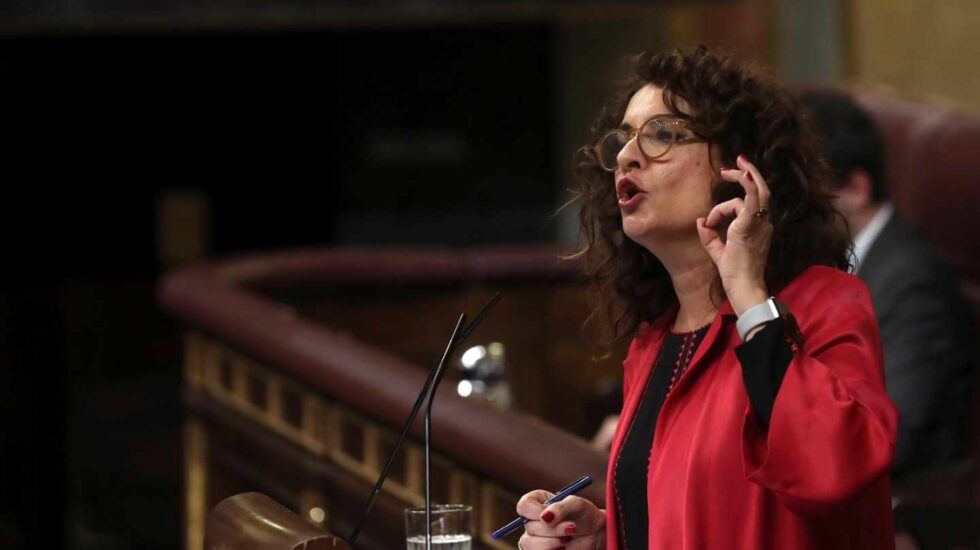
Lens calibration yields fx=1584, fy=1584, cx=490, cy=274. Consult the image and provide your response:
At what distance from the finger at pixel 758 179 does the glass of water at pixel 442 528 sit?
0.57 metres

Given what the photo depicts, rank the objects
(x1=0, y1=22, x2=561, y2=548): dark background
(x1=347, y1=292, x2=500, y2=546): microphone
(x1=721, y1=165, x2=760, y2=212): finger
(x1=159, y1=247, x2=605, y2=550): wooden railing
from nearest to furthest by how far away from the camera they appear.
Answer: (x1=721, y1=165, x2=760, y2=212): finger, (x1=347, y1=292, x2=500, y2=546): microphone, (x1=159, y1=247, x2=605, y2=550): wooden railing, (x1=0, y1=22, x2=561, y2=548): dark background

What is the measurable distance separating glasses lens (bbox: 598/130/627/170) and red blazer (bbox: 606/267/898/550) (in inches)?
9.8

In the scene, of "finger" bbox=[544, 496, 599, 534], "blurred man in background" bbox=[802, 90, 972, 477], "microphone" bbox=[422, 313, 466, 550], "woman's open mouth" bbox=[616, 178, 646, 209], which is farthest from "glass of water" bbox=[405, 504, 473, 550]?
"blurred man in background" bbox=[802, 90, 972, 477]

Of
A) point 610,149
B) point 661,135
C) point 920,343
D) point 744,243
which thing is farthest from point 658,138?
point 920,343

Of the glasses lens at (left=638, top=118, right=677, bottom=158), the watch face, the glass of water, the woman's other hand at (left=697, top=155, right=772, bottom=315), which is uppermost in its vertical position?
the glasses lens at (left=638, top=118, right=677, bottom=158)

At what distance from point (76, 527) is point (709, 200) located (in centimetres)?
489

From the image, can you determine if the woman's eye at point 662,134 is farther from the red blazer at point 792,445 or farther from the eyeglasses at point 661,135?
the red blazer at point 792,445

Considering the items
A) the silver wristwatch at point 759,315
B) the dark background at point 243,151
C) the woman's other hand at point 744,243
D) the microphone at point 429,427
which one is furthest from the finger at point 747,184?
the dark background at point 243,151

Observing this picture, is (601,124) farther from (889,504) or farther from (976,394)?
(976,394)

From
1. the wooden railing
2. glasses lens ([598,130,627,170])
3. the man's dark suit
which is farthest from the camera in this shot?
the man's dark suit

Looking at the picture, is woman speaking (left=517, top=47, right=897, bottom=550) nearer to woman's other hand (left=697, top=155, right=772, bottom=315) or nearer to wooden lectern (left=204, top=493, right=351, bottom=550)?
woman's other hand (left=697, top=155, right=772, bottom=315)

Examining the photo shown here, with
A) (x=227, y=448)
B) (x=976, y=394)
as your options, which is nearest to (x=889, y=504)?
(x=976, y=394)

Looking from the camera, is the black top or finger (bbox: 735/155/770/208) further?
the black top

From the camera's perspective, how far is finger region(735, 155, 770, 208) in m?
1.75
